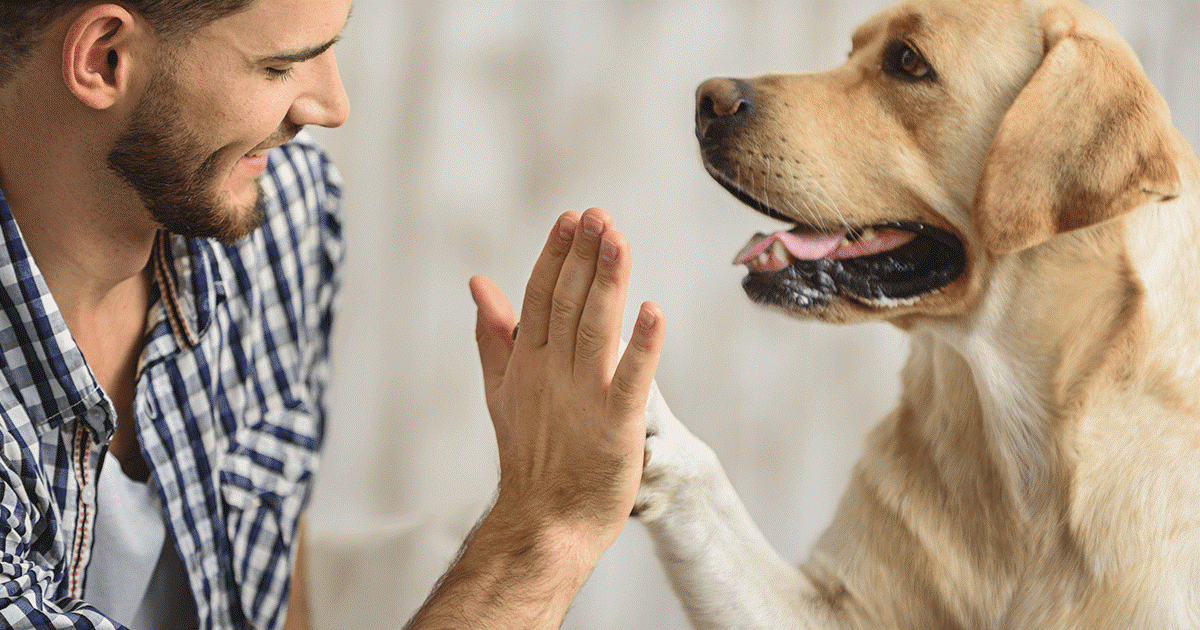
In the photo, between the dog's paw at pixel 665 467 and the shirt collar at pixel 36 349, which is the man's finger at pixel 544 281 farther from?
the shirt collar at pixel 36 349

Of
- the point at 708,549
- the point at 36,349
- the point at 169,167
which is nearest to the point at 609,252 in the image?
the point at 708,549

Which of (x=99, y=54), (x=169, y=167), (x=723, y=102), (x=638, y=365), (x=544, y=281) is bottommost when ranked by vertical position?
(x=638, y=365)

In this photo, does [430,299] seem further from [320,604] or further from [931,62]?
[931,62]

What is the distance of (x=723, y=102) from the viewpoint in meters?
1.03

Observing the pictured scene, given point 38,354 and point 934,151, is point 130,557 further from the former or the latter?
point 934,151

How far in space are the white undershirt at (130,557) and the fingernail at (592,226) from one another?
0.75 m

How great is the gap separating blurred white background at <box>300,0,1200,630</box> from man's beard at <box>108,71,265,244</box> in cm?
58

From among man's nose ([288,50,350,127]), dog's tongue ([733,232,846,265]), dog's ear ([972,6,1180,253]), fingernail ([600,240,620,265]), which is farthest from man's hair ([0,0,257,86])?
dog's ear ([972,6,1180,253])

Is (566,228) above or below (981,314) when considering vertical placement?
above

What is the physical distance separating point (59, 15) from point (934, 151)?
1023 mm

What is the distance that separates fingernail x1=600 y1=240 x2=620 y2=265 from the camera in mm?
913

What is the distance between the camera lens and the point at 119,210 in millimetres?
1177

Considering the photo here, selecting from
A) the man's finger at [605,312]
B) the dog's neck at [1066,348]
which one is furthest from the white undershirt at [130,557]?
the dog's neck at [1066,348]

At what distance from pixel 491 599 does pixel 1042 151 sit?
0.76 m
